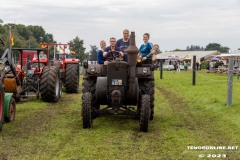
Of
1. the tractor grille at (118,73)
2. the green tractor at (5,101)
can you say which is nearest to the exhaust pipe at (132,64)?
the tractor grille at (118,73)

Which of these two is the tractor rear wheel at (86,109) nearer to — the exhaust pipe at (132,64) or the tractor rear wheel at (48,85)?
the exhaust pipe at (132,64)

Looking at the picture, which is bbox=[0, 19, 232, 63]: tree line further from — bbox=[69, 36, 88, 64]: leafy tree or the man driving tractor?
the man driving tractor

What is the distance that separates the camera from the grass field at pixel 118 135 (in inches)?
240

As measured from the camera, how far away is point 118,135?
24.6ft

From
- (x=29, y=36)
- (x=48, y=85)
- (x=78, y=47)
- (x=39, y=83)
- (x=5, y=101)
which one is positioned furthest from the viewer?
(x=29, y=36)

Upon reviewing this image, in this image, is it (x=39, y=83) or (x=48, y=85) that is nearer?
(x=48, y=85)

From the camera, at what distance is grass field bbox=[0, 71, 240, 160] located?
20.0ft

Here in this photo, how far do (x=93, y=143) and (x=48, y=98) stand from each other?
5805 millimetres

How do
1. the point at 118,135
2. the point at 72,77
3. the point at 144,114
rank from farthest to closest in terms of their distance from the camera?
the point at 72,77 → the point at 144,114 → the point at 118,135

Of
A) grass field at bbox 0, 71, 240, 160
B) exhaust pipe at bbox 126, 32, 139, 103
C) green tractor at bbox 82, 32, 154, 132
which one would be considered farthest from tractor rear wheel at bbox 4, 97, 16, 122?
exhaust pipe at bbox 126, 32, 139, 103

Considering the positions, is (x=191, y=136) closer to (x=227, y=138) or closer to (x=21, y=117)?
(x=227, y=138)

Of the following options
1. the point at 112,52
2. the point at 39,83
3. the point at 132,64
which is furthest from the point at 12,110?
the point at 39,83

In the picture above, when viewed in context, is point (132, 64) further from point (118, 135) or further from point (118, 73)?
point (118, 135)

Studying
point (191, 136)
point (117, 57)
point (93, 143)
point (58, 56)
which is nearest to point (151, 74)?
point (117, 57)
